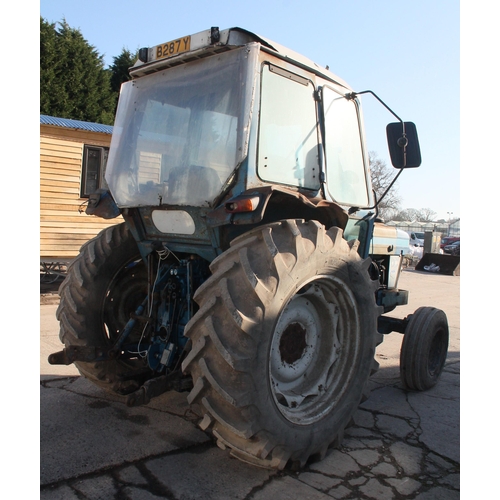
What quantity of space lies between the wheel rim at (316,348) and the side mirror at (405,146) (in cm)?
116

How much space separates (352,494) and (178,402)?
5.74ft

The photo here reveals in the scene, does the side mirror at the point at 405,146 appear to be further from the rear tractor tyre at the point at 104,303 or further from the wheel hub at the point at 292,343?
the rear tractor tyre at the point at 104,303

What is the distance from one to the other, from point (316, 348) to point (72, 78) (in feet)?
62.7

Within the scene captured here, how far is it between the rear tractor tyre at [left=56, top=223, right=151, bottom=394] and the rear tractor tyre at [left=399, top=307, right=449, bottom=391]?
2.38 meters

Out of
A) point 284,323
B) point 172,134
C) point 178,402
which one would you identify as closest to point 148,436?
point 178,402

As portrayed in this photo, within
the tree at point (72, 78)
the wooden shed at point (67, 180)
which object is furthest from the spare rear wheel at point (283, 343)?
the tree at point (72, 78)

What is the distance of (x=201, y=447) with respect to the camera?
133 inches

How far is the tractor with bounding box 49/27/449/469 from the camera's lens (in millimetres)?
2773

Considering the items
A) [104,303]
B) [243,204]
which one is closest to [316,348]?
[243,204]

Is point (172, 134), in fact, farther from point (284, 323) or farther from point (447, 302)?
point (447, 302)

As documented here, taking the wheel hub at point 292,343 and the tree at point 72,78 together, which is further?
the tree at point 72,78

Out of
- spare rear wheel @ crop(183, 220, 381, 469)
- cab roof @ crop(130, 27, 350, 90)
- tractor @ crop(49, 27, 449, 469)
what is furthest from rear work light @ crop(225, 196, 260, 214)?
cab roof @ crop(130, 27, 350, 90)

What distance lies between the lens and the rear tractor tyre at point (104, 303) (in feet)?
12.4

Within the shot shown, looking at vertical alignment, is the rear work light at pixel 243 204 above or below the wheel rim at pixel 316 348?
above
